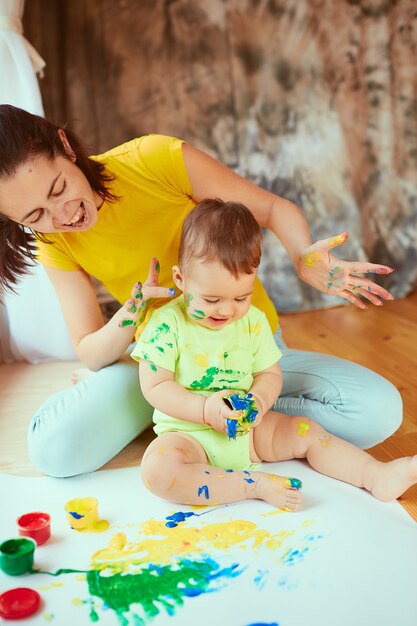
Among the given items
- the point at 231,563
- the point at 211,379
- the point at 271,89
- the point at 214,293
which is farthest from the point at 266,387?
the point at 271,89

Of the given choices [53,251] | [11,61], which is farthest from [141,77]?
[53,251]

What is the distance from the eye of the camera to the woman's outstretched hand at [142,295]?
127 cm

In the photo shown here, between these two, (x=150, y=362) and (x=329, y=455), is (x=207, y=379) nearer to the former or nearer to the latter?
(x=150, y=362)

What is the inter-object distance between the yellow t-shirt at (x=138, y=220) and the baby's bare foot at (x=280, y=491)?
426mm

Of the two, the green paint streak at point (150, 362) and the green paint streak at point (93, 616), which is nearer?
the green paint streak at point (93, 616)

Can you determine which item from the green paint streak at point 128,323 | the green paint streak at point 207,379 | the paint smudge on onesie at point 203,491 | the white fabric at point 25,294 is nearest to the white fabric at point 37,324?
the white fabric at point 25,294

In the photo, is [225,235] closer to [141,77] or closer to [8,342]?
[8,342]

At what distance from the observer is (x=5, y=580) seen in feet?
3.35

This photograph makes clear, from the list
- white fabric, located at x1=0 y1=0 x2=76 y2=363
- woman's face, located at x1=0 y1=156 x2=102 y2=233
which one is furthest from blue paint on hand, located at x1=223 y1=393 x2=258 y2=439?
white fabric, located at x1=0 y1=0 x2=76 y2=363

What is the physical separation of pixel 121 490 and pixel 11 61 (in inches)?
58.9

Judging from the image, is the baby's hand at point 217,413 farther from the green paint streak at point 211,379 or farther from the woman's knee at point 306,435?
the woman's knee at point 306,435

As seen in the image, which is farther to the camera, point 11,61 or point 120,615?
point 11,61

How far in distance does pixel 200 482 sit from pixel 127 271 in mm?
484

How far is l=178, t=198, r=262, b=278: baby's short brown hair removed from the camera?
1.19 meters
